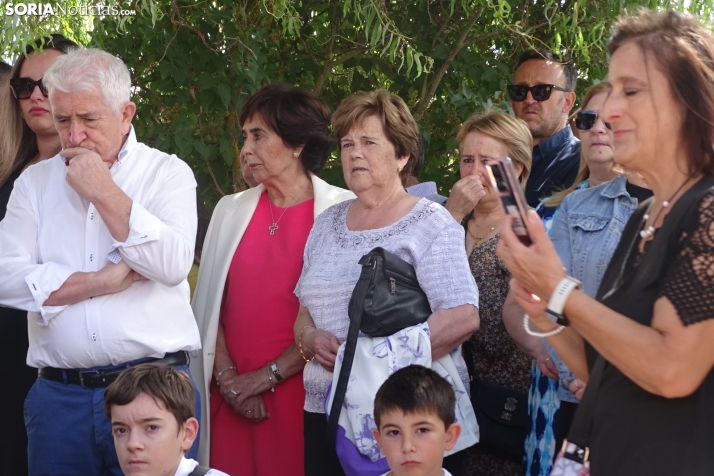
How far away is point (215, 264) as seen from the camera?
4.18m

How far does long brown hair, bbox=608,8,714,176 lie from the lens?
6.56 ft

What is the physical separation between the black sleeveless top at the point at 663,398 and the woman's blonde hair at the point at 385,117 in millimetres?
1811

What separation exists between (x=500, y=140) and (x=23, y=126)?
2.38 m

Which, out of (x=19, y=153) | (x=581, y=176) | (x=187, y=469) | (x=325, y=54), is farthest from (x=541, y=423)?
(x=325, y=54)

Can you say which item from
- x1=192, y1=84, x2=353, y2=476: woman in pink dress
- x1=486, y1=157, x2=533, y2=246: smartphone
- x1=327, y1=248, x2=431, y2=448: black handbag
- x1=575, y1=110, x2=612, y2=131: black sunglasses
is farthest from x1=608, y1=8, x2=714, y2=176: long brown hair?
x1=192, y1=84, x2=353, y2=476: woman in pink dress

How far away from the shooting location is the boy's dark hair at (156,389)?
3100mm

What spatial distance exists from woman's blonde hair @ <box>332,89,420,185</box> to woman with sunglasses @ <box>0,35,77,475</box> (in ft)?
4.66

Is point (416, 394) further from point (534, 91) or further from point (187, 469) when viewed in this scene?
point (534, 91)

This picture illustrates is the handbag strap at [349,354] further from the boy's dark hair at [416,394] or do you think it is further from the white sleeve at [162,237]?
the white sleeve at [162,237]

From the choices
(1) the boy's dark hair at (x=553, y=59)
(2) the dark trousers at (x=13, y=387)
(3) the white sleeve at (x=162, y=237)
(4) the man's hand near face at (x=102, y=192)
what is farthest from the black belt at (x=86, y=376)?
(1) the boy's dark hair at (x=553, y=59)

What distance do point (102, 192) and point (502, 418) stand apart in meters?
1.81

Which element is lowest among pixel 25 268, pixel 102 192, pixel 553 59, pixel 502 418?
pixel 502 418

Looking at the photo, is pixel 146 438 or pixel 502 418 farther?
pixel 502 418

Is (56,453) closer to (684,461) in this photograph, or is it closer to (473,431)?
(473,431)
